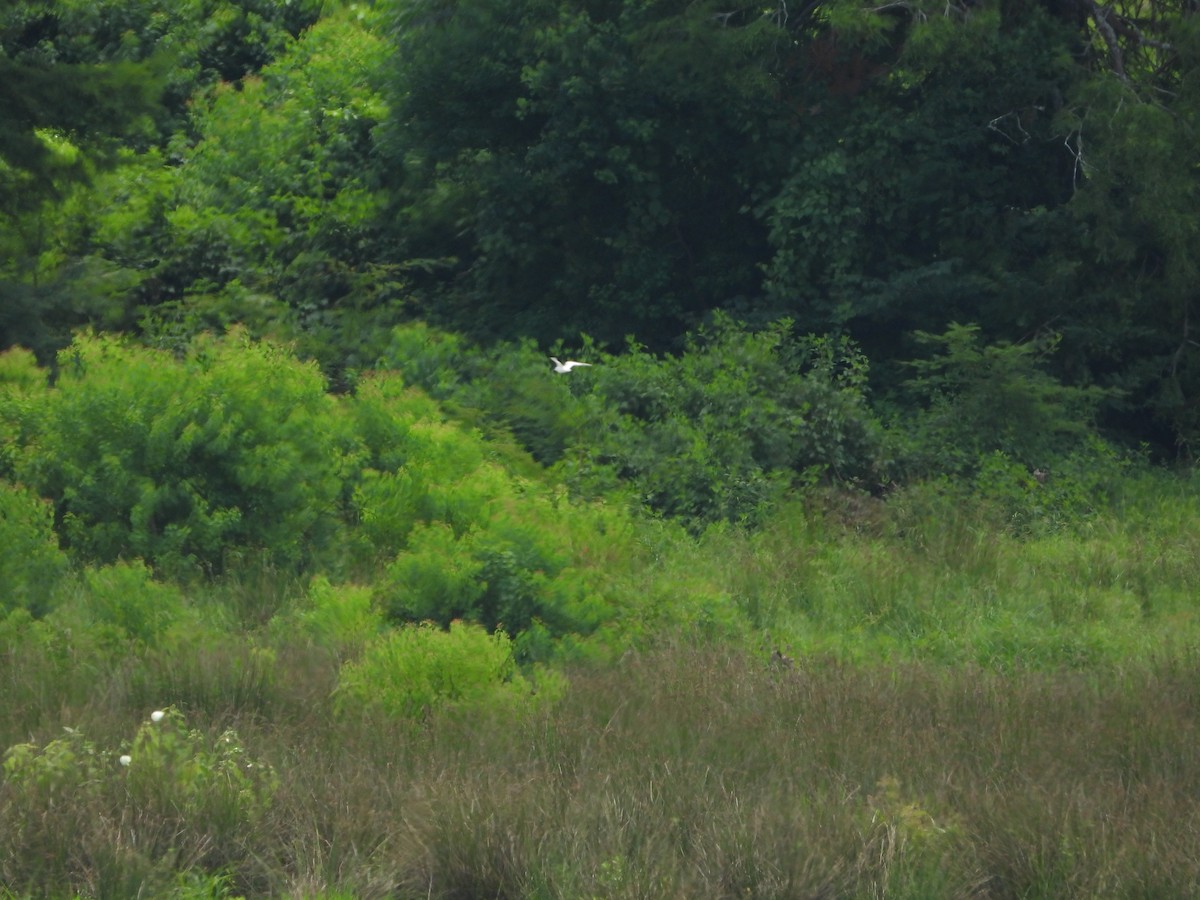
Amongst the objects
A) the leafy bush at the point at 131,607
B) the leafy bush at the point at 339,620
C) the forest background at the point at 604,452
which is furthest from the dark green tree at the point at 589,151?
the leafy bush at the point at 131,607

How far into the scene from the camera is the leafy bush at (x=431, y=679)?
6922 mm

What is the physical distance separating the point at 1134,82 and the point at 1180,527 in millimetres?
5038

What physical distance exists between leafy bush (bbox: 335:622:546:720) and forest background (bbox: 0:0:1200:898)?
0.02 m

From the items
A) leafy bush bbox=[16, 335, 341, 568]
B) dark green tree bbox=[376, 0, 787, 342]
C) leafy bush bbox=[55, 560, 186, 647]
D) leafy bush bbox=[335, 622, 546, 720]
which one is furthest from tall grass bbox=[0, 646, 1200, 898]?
dark green tree bbox=[376, 0, 787, 342]

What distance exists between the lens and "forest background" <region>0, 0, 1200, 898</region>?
18.9ft

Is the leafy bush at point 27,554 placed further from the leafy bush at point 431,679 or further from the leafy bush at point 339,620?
the leafy bush at point 431,679

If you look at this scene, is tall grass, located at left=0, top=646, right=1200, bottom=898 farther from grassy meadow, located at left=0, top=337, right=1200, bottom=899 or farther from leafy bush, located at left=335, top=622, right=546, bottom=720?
leafy bush, located at left=335, top=622, right=546, bottom=720

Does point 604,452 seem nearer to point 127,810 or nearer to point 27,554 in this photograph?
point 27,554

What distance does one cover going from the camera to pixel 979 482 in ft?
43.1

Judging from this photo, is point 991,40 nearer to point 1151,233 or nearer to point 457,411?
point 1151,233

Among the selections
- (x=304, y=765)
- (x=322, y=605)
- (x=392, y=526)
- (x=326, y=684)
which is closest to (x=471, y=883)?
(x=304, y=765)

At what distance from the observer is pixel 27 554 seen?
28.8 ft

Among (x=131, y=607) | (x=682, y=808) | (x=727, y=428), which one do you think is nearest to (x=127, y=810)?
(x=682, y=808)

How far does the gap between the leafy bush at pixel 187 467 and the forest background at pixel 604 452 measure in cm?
3
